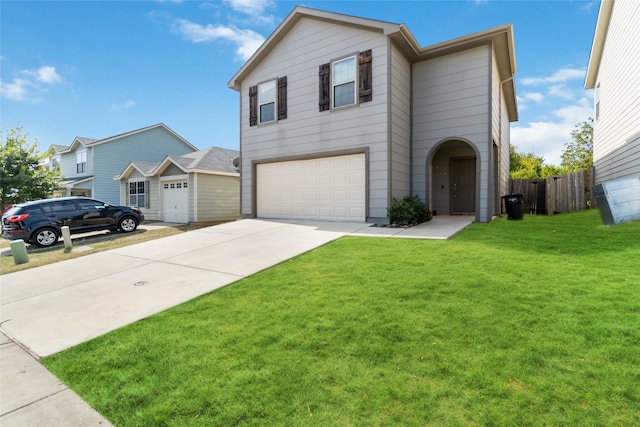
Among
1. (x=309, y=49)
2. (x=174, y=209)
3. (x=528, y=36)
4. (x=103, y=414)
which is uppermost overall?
(x=528, y=36)

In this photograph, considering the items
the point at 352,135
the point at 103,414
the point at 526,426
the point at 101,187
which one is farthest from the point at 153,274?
the point at 101,187

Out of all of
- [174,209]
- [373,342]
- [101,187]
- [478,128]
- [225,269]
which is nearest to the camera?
[373,342]

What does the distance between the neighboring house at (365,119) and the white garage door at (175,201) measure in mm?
5493

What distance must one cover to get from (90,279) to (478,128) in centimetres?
1089

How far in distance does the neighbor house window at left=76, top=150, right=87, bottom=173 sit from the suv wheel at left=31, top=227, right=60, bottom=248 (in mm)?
16166

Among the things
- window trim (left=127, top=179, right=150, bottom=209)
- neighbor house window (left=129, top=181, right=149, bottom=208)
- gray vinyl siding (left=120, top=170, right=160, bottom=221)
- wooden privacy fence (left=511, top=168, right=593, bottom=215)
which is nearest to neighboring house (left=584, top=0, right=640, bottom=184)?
wooden privacy fence (left=511, top=168, right=593, bottom=215)

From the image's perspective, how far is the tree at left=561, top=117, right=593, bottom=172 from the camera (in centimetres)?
2573

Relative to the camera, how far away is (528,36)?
471 inches

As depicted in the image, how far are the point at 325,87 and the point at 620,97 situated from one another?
9940 mm

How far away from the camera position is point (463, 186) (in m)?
12.9

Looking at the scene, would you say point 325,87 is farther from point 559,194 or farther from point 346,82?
point 559,194

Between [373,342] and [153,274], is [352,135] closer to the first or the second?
[153,274]

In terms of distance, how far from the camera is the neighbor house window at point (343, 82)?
34.0 ft

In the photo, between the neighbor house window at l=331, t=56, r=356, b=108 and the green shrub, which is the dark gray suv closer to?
the neighbor house window at l=331, t=56, r=356, b=108
